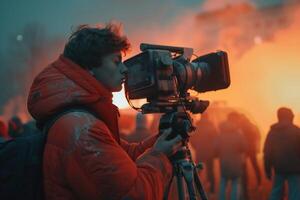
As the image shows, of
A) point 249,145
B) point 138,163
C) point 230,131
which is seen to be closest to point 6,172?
point 138,163

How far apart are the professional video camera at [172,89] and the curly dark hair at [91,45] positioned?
0.21 m

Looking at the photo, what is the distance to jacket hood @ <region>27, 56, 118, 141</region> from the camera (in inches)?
68.0

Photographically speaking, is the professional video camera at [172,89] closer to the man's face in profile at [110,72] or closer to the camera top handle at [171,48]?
the camera top handle at [171,48]

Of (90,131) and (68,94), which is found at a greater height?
(68,94)

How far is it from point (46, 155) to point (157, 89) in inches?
24.9

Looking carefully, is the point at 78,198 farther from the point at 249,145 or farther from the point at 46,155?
the point at 249,145

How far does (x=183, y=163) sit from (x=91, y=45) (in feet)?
2.41

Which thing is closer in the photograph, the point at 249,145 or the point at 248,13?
the point at 249,145

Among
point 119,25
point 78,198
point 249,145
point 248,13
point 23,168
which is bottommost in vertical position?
point 249,145

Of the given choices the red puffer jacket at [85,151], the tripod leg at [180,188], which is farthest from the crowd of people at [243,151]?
the red puffer jacket at [85,151]

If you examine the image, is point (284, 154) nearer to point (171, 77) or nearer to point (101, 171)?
point (171, 77)

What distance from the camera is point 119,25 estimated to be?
80.4 inches

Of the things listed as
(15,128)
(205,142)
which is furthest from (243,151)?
(15,128)

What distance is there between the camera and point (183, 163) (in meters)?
2.00
